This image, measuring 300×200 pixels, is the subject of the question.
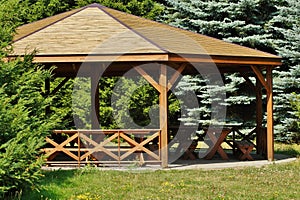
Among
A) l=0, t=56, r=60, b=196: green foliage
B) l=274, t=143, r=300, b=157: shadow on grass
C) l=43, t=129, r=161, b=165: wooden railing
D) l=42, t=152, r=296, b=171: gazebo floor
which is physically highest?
l=0, t=56, r=60, b=196: green foliage

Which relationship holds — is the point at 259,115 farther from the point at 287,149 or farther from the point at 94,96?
the point at 94,96

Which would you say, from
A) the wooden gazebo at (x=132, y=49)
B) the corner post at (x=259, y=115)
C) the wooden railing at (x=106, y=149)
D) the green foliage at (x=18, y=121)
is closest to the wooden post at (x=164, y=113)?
the wooden gazebo at (x=132, y=49)

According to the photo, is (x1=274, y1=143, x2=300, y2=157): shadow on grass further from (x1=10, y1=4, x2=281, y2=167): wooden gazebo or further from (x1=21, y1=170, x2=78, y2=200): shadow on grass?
(x1=21, y1=170, x2=78, y2=200): shadow on grass

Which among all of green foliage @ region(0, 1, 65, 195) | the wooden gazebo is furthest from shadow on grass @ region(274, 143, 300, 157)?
green foliage @ region(0, 1, 65, 195)

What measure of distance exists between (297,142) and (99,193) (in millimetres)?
13314

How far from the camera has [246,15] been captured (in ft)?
71.0

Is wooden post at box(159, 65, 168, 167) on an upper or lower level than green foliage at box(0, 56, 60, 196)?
lower

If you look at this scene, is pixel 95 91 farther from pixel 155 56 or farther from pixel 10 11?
pixel 10 11

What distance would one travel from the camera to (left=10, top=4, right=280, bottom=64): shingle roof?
12062 mm

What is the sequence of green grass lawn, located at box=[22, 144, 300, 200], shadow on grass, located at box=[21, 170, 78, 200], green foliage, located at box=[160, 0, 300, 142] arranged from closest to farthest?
shadow on grass, located at box=[21, 170, 78, 200] < green grass lawn, located at box=[22, 144, 300, 200] < green foliage, located at box=[160, 0, 300, 142]

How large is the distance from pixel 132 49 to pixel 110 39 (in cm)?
98

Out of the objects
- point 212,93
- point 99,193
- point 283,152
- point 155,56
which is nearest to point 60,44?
point 155,56

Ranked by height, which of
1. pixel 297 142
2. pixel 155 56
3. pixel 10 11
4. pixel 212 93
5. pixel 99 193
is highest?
pixel 10 11

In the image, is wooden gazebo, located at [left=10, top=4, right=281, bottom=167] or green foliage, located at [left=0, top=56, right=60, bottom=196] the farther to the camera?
wooden gazebo, located at [left=10, top=4, right=281, bottom=167]
